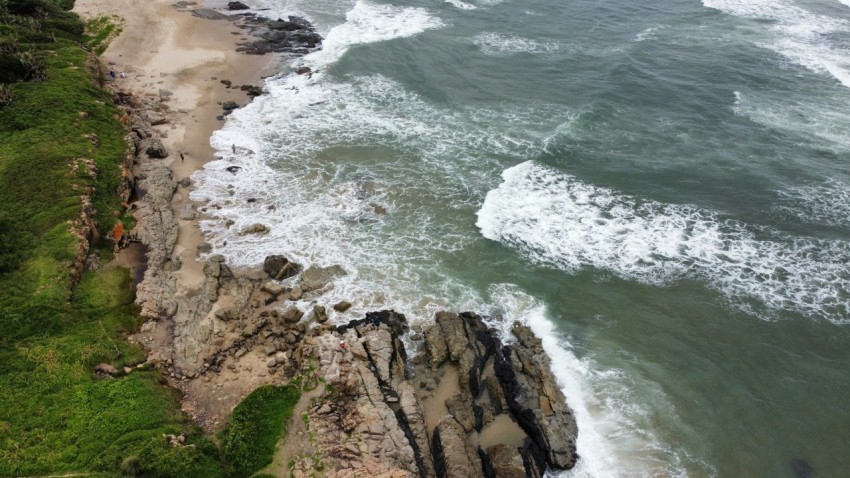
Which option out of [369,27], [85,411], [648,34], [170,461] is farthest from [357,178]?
[648,34]

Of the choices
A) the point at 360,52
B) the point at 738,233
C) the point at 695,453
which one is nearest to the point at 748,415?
the point at 695,453

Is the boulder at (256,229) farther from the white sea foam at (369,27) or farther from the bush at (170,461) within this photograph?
the white sea foam at (369,27)

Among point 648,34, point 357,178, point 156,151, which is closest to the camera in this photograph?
point 156,151

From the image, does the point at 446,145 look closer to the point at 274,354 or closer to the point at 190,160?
the point at 190,160

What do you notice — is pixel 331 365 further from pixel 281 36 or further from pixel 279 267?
pixel 281 36

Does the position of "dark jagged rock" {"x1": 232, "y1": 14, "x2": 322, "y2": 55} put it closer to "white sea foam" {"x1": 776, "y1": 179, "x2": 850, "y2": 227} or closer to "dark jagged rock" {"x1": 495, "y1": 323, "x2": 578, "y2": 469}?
"dark jagged rock" {"x1": 495, "y1": 323, "x2": 578, "y2": 469}

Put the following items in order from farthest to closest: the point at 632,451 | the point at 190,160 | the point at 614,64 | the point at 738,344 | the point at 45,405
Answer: the point at 614,64, the point at 190,160, the point at 738,344, the point at 632,451, the point at 45,405

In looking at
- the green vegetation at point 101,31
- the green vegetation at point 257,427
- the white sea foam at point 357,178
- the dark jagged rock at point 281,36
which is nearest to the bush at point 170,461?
the green vegetation at point 257,427
